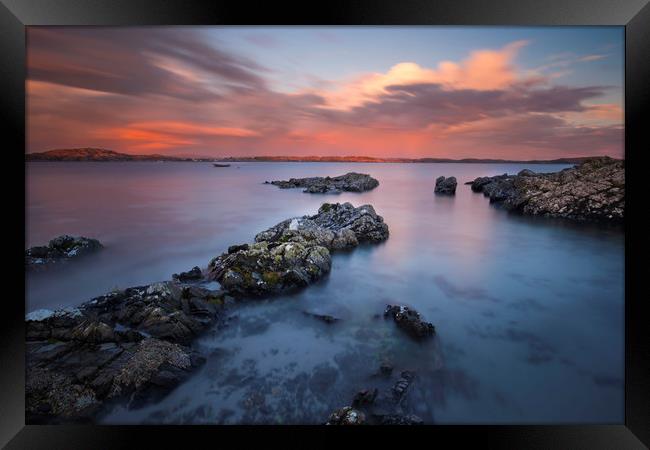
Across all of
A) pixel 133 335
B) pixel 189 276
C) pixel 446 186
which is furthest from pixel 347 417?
pixel 446 186

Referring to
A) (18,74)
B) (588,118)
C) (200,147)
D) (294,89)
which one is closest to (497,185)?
(588,118)

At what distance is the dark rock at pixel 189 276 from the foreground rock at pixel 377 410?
258 centimetres

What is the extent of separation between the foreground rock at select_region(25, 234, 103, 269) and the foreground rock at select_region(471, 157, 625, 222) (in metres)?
6.14

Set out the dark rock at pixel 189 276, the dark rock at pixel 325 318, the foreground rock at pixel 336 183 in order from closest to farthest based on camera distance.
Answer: the dark rock at pixel 325 318, the dark rock at pixel 189 276, the foreground rock at pixel 336 183

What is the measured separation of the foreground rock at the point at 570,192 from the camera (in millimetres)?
5281

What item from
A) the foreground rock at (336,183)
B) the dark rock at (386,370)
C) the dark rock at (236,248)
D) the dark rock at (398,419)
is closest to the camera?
the dark rock at (398,419)

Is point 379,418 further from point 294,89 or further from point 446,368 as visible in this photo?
point 294,89

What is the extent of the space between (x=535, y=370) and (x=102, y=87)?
5.44 m

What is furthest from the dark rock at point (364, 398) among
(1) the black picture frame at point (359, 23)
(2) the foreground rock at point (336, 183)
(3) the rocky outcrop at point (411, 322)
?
(2) the foreground rock at point (336, 183)

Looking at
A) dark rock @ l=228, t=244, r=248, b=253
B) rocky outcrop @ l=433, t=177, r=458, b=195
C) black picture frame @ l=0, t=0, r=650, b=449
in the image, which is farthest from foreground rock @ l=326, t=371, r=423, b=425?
rocky outcrop @ l=433, t=177, r=458, b=195

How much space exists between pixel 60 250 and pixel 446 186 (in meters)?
10.6

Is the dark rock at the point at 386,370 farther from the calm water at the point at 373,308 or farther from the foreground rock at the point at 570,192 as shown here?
the foreground rock at the point at 570,192

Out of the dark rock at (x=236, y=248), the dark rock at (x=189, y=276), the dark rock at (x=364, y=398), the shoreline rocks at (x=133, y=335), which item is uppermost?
the dark rock at (x=236, y=248)

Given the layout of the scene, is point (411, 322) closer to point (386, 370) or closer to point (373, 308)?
point (373, 308)
